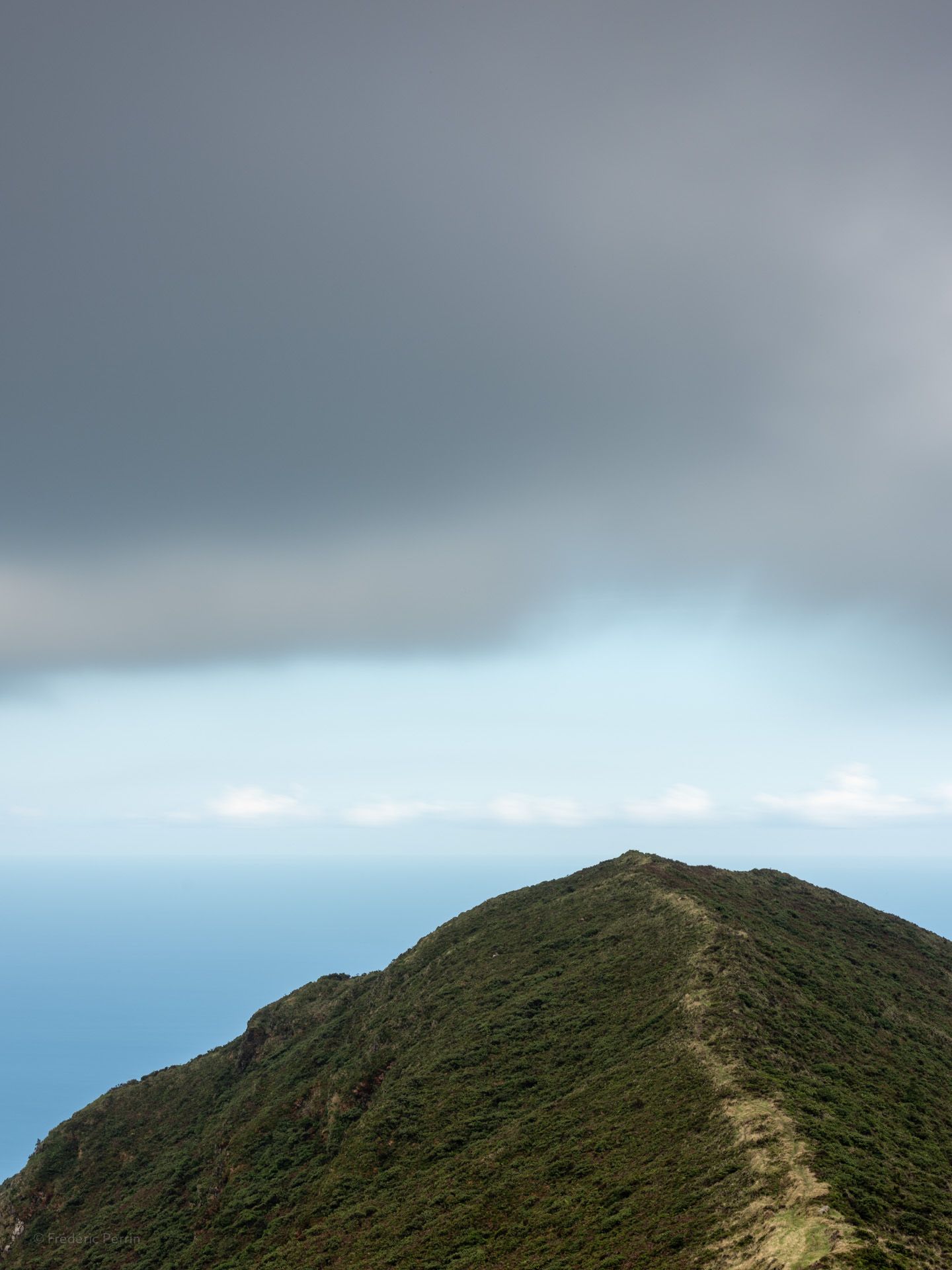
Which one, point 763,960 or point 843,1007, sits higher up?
point 763,960

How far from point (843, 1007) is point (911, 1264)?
105ft

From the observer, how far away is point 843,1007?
177 ft

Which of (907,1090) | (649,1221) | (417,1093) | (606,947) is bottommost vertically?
(907,1090)

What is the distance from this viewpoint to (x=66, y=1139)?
7138 cm

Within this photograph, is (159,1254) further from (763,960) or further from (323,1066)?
(763,960)

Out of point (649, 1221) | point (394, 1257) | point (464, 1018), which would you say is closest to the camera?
point (649, 1221)

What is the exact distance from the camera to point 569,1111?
44.5 m

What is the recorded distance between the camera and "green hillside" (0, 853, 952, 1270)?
105 feet

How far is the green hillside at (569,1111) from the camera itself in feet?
105

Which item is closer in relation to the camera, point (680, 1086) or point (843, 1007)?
point (680, 1086)

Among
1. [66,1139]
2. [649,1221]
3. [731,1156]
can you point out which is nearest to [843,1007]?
[731,1156]

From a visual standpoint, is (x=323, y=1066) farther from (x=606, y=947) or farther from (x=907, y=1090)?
→ (x=907, y=1090)

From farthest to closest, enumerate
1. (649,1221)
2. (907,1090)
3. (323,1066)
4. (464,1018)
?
1. (323,1066)
2. (464,1018)
3. (907,1090)
4. (649,1221)

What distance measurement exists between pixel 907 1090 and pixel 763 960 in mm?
11382
